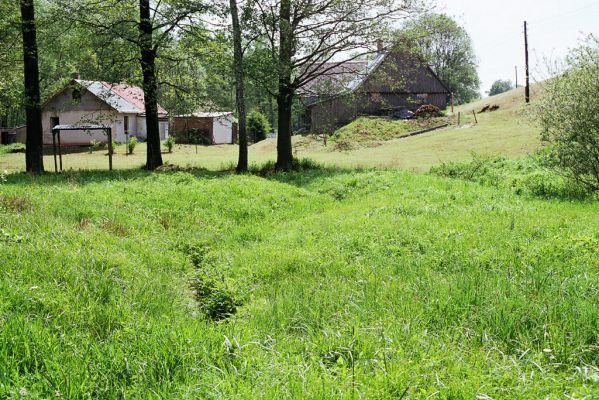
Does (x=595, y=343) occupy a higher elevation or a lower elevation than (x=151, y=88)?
lower

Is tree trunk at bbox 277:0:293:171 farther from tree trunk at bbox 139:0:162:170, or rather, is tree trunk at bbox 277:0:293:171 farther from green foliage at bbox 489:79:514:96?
green foliage at bbox 489:79:514:96

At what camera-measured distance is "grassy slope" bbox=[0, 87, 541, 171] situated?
2759 cm

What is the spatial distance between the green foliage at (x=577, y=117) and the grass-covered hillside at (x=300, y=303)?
1570 millimetres

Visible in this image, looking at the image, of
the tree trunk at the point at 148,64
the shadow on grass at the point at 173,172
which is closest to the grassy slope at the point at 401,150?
the shadow on grass at the point at 173,172

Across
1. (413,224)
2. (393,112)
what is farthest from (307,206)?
(393,112)

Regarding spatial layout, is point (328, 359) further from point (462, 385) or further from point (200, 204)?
point (200, 204)

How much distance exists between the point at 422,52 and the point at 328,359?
20.7 m

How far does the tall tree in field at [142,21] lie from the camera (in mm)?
18078

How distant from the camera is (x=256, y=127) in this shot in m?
53.4

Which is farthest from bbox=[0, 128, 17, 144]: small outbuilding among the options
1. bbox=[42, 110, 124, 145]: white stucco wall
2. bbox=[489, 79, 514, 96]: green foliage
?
bbox=[489, 79, 514, 96]: green foliage

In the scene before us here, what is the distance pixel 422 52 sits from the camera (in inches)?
875

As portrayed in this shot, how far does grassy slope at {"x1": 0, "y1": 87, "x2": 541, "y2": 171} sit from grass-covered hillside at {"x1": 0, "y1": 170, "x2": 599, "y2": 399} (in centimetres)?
1471

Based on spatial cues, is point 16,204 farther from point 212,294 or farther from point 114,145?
point 114,145

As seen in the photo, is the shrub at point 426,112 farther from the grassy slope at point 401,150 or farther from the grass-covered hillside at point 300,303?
the grass-covered hillside at point 300,303
